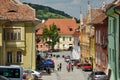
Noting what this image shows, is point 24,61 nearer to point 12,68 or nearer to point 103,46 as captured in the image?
point 103,46

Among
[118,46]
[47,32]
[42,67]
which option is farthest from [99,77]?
[47,32]

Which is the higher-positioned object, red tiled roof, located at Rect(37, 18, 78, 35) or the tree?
red tiled roof, located at Rect(37, 18, 78, 35)

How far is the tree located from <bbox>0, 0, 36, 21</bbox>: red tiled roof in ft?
279

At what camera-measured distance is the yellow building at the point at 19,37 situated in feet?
204

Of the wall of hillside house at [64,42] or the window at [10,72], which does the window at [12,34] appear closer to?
the window at [10,72]

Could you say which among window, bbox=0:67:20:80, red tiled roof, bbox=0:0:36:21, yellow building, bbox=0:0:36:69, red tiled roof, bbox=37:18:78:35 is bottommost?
window, bbox=0:67:20:80

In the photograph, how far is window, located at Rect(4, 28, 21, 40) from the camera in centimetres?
6241

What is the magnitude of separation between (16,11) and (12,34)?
3491 mm

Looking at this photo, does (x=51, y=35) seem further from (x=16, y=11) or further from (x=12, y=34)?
(x=12, y=34)

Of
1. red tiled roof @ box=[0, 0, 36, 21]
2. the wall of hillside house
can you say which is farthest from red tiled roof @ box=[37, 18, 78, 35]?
red tiled roof @ box=[0, 0, 36, 21]

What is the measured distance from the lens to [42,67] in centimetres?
7456

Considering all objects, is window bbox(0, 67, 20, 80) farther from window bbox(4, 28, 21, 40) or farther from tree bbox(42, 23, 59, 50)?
tree bbox(42, 23, 59, 50)

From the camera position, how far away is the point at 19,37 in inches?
2463

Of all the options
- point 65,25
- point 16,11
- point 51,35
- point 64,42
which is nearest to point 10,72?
point 16,11
